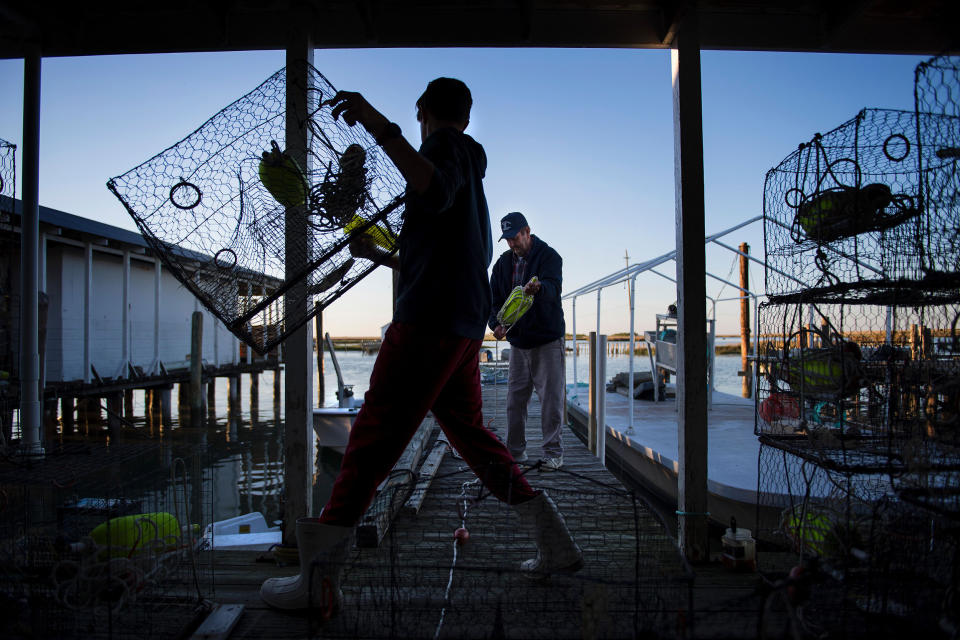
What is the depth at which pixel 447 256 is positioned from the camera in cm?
184

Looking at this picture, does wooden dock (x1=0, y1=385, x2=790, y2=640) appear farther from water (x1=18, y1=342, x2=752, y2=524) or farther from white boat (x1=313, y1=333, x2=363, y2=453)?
white boat (x1=313, y1=333, x2=363, y2=453)

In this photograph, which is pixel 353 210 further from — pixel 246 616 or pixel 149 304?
pixel 149 304

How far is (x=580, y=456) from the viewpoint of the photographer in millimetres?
4465

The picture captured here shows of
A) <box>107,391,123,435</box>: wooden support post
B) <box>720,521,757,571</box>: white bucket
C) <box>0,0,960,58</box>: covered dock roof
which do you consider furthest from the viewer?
<box>107,391,123,435</box>: wooden support post

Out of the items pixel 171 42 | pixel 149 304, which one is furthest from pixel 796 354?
pixel 149 304

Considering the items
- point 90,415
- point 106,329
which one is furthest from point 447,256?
point 90,415

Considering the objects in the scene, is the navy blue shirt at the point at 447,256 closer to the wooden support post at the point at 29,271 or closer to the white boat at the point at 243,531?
the wooden support post at the point at 29,271

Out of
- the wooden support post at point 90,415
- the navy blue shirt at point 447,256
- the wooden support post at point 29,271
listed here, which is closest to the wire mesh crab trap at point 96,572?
the wooden support post at point 29,271

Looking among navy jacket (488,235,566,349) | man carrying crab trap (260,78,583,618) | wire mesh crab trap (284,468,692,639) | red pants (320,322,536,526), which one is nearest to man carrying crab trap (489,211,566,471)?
navy jacket (488,235,566,349)

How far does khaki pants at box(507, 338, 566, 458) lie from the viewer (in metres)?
3.77

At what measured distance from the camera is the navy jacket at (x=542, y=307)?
371cm

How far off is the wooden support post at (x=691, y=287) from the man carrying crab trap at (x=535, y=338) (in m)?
1.27

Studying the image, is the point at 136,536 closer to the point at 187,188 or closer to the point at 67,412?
the point at 187,188

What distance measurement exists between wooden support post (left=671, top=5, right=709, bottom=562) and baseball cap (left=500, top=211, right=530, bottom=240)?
149cm
